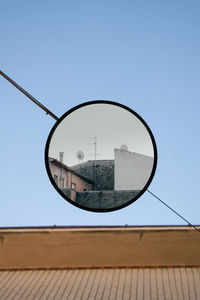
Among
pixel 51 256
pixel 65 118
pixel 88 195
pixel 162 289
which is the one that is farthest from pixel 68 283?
pixel 65 118

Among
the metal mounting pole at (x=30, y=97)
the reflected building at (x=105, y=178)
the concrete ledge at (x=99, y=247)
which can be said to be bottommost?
the concrete ledge at (x=99, y=247)

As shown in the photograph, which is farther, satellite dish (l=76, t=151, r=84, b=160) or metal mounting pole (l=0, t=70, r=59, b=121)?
satellite dish (l=76, t=151, r=84, b=160)

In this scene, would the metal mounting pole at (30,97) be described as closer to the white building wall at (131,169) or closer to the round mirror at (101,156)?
the round mirror at (101,156)

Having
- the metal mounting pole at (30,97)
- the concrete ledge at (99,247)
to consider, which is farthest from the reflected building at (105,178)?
the concrete ledge at (99,247)

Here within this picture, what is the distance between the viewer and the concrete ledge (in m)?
8.84

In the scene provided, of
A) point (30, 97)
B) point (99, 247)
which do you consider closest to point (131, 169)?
point (30, 97)

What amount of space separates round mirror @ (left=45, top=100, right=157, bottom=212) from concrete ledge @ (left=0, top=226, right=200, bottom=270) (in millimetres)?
2559

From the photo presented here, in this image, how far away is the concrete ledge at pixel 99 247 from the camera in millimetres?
8836

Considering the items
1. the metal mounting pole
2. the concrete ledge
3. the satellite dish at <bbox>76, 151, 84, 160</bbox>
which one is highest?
the metal mounting pole

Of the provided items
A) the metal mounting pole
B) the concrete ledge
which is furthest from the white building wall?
the concrete ledge

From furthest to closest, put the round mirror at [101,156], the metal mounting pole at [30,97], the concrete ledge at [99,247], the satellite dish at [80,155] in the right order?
the concrete ledge at [99,247] < the satellite dish at [80,155] < the round mirror at [101,156] < the metal mounting pole at [30,97]

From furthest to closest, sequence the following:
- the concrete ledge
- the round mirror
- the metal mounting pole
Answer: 1. the concrete ledge
2. the round mirror
3. the metal mounting pole

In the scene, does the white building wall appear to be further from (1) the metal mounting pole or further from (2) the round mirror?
(1) the metal mounting pole

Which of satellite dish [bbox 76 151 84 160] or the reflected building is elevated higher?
satellite dish [bbox 76 151 84 160]
